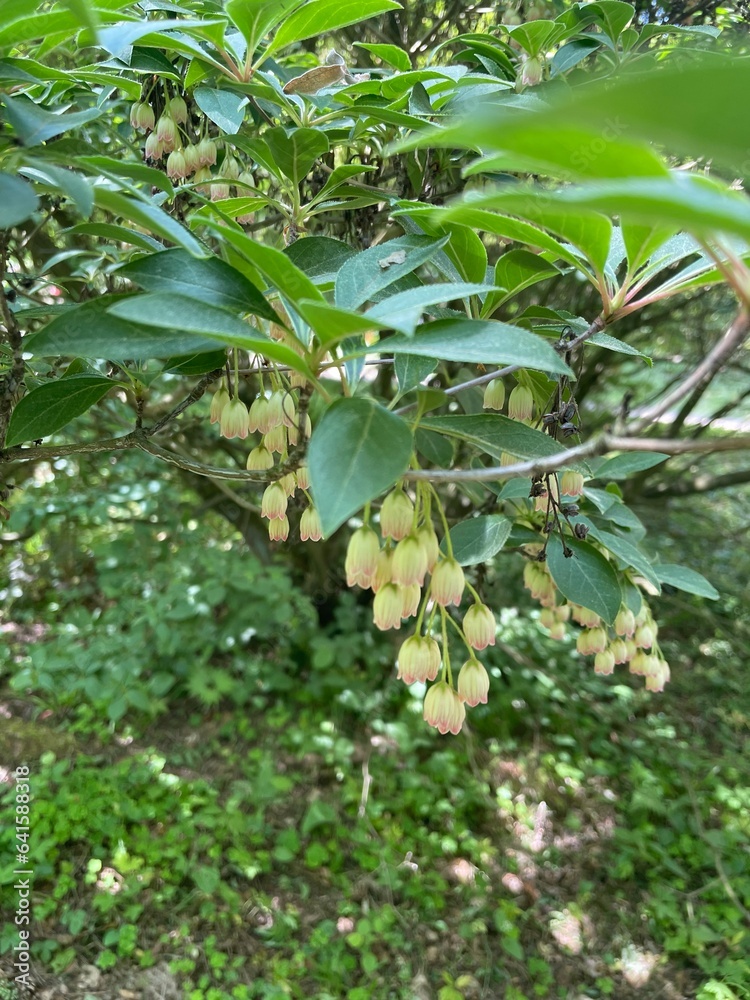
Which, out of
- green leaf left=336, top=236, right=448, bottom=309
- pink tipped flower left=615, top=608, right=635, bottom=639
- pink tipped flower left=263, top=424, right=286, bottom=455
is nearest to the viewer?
green leaf left=336, top=236, right=448, bottom=309

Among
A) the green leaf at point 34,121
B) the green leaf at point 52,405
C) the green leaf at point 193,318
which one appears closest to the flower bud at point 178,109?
the green leaf at point 34,121

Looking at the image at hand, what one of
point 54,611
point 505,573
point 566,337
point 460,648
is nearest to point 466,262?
point 566,337

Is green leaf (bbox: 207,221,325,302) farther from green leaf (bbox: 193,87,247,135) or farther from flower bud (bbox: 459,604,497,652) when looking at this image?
flower bud (bbox: 459,604,497,652)

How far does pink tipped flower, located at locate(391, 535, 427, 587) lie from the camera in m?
0.73

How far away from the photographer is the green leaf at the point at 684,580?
4.03 feet

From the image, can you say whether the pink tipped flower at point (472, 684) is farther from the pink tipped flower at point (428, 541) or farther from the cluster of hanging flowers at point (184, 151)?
the cluster of hanging flowers at point (184, 151)

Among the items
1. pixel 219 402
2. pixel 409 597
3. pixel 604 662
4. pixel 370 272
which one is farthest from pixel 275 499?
pixel 604 662

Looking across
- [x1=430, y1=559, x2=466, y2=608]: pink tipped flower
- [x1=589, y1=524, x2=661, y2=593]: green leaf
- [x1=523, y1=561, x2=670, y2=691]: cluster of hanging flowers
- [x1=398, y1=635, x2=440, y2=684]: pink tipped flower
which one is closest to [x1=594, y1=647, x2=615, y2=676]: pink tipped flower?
[x1=523, y1=561, x2=670, y2=691]: cluster of hanging flowers

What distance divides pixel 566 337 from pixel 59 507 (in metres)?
2.63

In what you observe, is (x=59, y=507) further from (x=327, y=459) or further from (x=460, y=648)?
(x=327, y=459)

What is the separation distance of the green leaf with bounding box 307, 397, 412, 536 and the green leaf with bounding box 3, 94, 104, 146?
0.44m

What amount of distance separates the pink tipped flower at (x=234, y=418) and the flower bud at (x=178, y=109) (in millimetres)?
646

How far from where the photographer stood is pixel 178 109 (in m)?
1.18

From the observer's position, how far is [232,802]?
246cm
